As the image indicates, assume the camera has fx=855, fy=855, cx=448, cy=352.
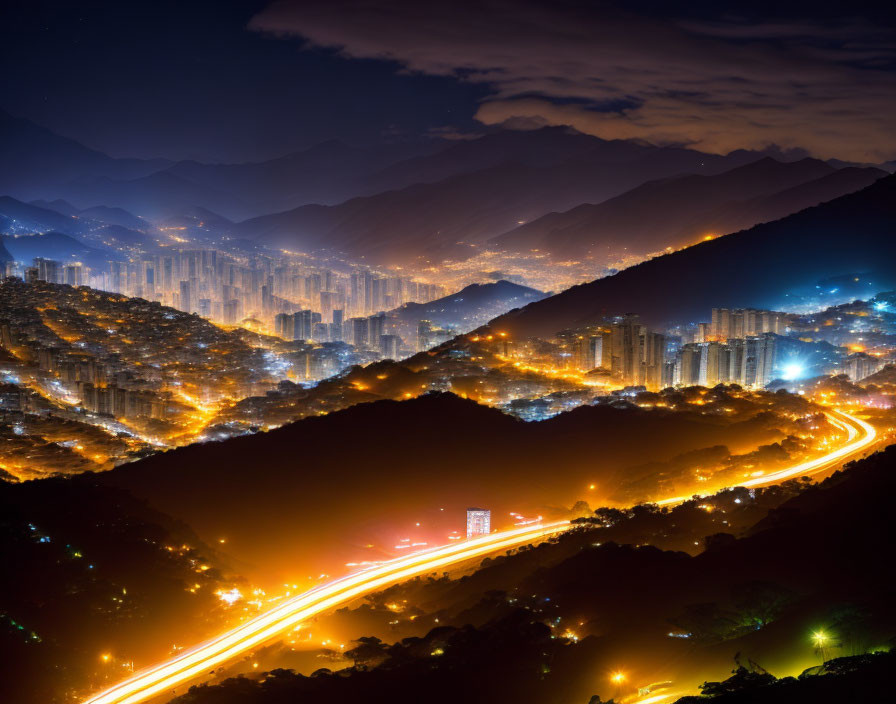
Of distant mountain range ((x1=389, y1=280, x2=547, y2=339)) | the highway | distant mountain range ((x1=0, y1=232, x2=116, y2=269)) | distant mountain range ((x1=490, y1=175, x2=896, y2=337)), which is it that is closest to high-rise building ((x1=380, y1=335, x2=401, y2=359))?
distant mountain range ((x1=389, y1=280, x2=547, y2=339))

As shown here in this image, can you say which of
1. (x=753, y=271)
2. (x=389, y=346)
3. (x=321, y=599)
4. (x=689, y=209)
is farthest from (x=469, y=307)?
(x=321, y=599)

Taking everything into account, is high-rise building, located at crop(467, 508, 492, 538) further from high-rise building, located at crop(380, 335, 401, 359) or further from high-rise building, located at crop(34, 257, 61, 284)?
high-rise building, located at crop(34, 257, 61, 284)

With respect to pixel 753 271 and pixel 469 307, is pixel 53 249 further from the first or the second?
pixel 753 271

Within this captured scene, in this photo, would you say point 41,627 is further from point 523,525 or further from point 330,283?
point 330,283

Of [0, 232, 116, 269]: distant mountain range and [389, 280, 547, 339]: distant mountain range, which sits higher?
[0, 232, 116, 269]: distant mountain range

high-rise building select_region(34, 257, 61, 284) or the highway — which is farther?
high-rise building select_region(34, 257, 61, 284)

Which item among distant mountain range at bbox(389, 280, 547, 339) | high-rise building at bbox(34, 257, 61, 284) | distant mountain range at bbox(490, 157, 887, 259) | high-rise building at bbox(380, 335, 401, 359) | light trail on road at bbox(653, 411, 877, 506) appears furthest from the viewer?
distant mountain range at bbox(490, 157, 887, 259)

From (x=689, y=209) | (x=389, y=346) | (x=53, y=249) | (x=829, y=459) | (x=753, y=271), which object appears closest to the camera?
(x=829, y=459)
